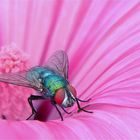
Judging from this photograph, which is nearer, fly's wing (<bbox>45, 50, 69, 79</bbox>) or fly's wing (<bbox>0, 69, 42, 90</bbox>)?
fly's wing (<bbox>0, 69, 42, 90</bbox>)

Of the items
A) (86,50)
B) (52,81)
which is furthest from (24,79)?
(86,50)

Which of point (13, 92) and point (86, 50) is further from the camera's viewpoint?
point (86, 50)

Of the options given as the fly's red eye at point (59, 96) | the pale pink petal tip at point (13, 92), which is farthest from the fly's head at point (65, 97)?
the pale pink petal tip at point (13, 92)

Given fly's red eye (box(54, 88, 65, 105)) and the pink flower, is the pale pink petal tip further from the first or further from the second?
fly's red eye (box(54, 88, 65, 105))

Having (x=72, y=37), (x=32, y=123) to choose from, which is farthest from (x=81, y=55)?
(x=32, y=123)

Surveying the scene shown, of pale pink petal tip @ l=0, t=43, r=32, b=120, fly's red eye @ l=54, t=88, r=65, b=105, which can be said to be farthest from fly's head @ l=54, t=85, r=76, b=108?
pale pink petal tip @ l=0, t=43, r=32, b=120

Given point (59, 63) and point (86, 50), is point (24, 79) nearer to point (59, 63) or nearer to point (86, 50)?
point (59, 63)

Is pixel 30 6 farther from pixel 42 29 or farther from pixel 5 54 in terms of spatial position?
pixel 5 54
